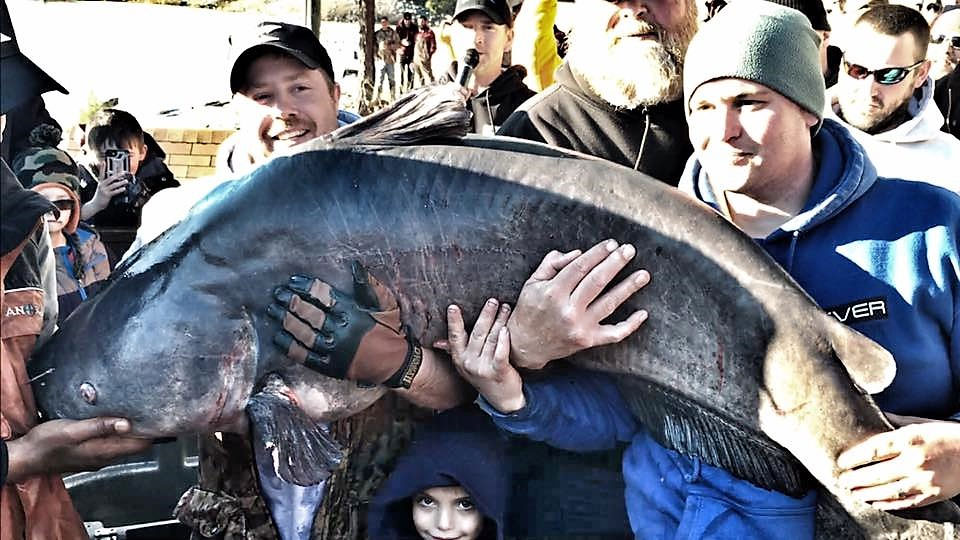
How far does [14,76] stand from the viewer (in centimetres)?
184

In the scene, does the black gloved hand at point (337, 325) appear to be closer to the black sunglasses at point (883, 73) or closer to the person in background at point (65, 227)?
the person in background at point (65, 227)

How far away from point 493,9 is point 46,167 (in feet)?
8.70

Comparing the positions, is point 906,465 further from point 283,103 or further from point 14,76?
point 14,76

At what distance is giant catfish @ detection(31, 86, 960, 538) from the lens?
6.48 feet

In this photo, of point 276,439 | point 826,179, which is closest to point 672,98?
point 826,179

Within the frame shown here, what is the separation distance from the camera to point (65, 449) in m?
1.98

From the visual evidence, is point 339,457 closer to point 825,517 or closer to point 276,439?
point 276,439

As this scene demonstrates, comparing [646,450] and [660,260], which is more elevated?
[660,260]

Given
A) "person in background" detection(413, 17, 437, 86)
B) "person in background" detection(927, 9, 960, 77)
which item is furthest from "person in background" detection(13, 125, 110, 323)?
"person in background" detection(413, 17, 437, 86)

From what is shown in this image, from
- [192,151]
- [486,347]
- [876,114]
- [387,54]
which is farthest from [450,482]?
[387,54]

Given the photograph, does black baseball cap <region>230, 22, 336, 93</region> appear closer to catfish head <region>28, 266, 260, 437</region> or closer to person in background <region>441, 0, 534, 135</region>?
catfish head <region>28, 266, 260, 437</region>

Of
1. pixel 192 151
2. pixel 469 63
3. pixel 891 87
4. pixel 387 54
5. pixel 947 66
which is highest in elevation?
pixel 891 87

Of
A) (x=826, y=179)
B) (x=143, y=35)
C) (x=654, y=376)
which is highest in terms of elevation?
(x=826, y=179)

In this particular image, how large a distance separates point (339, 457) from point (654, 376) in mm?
673
